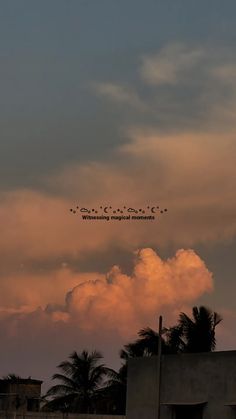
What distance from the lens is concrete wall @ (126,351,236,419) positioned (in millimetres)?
29516

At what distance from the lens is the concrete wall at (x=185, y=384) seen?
29.5 m

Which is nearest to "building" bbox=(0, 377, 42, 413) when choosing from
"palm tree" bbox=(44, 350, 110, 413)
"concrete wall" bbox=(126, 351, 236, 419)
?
"palm tree" bbox=(44, 350, 110, 413)

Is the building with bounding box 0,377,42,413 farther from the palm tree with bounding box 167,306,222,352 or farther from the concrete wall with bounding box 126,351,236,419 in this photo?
the concrete wall with bounding box 126,351,236,419

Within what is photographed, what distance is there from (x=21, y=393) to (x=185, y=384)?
32744 mm

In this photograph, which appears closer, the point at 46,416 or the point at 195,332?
the point at 46,416

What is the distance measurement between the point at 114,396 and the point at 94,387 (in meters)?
5.55

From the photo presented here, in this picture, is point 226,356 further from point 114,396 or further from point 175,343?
point 114,396

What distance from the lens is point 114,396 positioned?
185 ft

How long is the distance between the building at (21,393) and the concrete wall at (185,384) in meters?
28.0

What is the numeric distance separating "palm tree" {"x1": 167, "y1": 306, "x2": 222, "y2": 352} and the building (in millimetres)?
12464

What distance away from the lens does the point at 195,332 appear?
52.5 meters

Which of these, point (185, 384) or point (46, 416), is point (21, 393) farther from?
point (185, 384)

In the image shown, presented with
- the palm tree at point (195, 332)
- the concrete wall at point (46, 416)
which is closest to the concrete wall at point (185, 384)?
the concrete wall at point (46, 416)

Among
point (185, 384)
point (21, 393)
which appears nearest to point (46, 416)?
point (185, 384)
